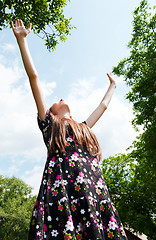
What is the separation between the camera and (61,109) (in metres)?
2.60

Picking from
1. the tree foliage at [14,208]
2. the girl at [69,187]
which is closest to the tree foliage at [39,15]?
the girl at [69,187]

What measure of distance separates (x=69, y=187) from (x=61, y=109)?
1.06 m

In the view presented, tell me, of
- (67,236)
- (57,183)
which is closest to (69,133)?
(57,183)

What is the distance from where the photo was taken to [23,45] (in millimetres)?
2254

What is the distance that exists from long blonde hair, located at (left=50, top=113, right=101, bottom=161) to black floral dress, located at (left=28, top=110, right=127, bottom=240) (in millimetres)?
88

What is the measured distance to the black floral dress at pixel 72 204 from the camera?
1.63m

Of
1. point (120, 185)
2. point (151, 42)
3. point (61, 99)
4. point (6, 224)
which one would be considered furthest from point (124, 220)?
point (6, 224)

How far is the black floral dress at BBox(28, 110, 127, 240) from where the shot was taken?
64.2 inches

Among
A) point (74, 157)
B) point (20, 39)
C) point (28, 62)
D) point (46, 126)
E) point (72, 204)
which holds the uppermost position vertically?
point (20, 39)

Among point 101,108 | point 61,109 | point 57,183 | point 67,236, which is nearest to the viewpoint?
point 67,236

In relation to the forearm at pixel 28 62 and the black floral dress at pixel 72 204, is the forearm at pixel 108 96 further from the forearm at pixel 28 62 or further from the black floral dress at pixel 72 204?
the forearm at pixel 28 62

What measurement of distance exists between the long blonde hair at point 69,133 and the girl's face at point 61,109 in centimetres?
30

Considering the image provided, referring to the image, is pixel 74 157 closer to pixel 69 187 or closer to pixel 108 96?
pixel 69 187

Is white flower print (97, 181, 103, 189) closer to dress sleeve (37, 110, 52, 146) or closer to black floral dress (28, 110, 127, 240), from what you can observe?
black floral dress (28, 110, 127, 240)
